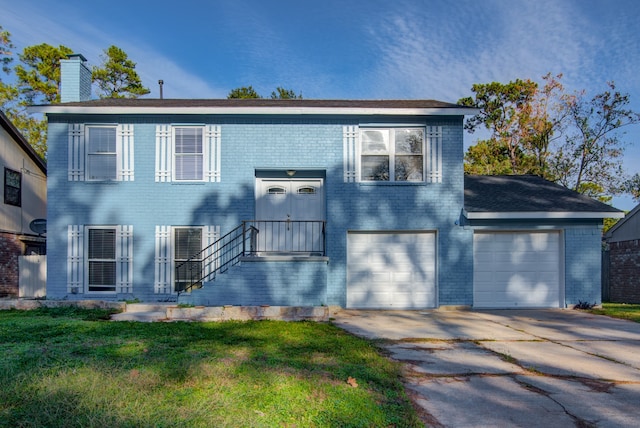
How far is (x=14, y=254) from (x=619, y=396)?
17.2m

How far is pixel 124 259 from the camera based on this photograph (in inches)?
449

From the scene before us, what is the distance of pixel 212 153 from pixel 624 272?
48.3 feet

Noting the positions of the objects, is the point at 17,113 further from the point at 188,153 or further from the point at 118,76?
the point at 188,153

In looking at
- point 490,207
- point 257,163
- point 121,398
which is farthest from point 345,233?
point 121,398

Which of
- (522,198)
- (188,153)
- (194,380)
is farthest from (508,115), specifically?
(194,380)

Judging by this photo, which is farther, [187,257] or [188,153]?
[188,153]

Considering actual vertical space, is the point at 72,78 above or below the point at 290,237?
above

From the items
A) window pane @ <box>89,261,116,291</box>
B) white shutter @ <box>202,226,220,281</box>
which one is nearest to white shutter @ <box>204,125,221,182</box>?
white shutter @ <box>202,226,220,281</box>

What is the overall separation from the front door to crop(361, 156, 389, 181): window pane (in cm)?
121

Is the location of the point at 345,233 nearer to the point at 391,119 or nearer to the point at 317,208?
the point at 317,208

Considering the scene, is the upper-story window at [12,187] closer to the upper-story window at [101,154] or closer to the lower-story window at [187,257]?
the upper-story window at [101,154]

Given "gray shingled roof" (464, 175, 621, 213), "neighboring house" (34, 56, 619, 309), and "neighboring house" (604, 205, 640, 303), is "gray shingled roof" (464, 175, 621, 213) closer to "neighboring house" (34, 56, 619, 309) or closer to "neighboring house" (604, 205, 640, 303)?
"neighboring house" (34, 56, 619, 309)

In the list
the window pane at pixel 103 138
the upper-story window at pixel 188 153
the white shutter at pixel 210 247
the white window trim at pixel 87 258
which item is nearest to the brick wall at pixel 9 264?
the white window trim at pixel 87 258

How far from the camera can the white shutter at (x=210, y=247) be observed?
37.1 ft
